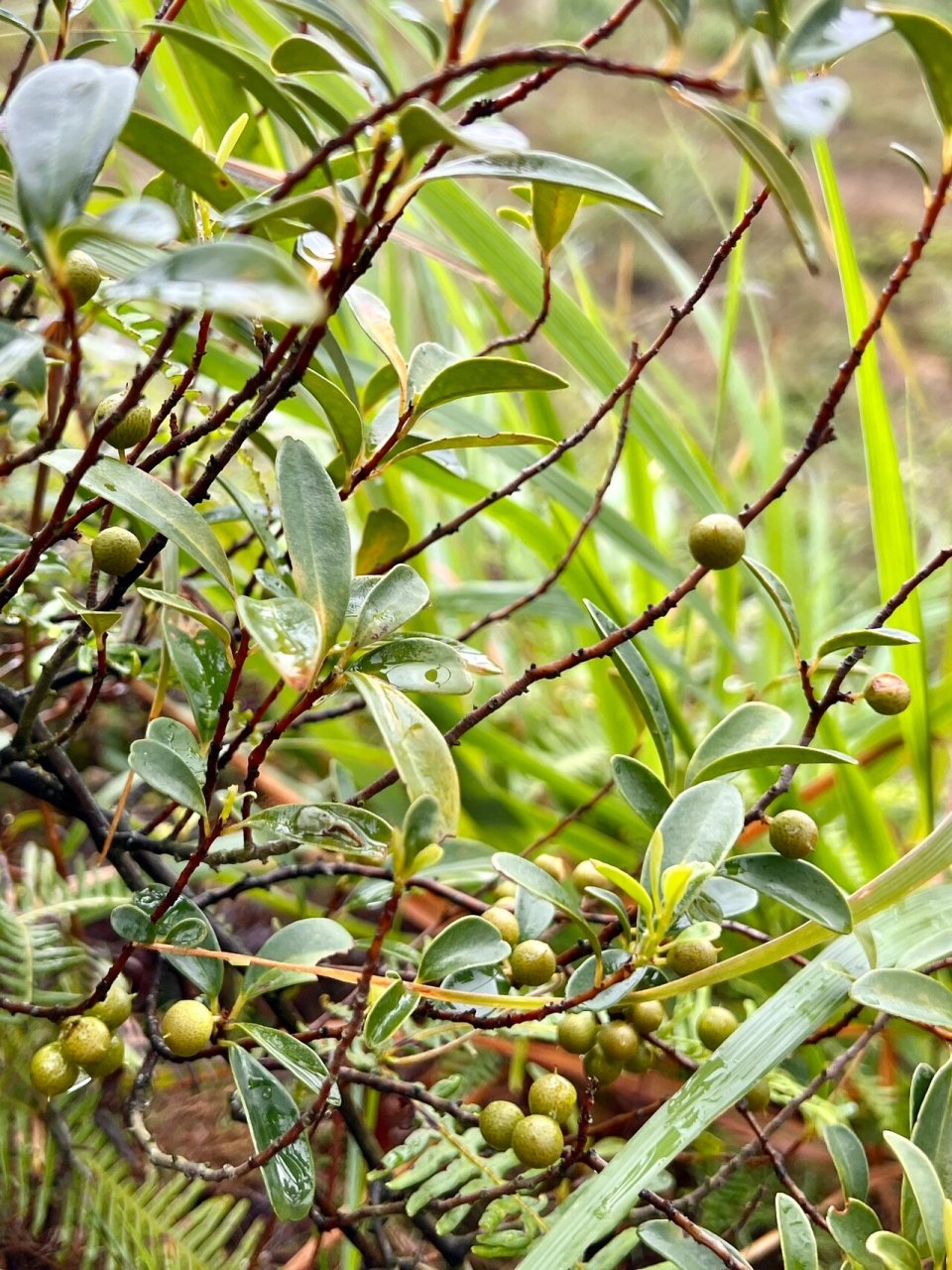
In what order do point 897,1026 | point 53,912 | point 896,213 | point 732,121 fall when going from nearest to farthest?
1. point 732,121
2. point 53,912
3. point 897,1026
4. point 896,213

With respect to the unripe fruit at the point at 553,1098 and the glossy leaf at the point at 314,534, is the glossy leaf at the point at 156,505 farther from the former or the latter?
the unripe fruit at the point at 553,1098

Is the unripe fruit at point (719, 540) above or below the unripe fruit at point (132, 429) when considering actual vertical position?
above

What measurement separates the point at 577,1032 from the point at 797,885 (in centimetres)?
10

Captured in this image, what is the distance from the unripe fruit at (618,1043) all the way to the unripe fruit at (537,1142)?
4cm

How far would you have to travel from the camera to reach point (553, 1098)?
1.29ft

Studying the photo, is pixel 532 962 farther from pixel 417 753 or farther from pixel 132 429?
pixel 132 429

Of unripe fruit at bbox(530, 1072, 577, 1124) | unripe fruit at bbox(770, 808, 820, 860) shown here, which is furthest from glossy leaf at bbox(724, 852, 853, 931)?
unripe fruit at bbox(530, 1072, 577, 1124)

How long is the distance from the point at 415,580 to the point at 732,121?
17 cm

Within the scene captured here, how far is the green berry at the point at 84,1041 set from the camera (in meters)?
0.36

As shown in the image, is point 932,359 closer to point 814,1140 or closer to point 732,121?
point 814,1140

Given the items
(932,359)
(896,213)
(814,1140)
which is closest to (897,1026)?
(814,1140)

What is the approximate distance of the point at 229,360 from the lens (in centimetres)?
64

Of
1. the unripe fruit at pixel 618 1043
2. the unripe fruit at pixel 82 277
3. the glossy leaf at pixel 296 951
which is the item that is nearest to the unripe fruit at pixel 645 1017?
the unripe fruit at pixel 618 1043

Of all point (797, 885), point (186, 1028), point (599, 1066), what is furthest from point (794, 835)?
point (186, 1028)
